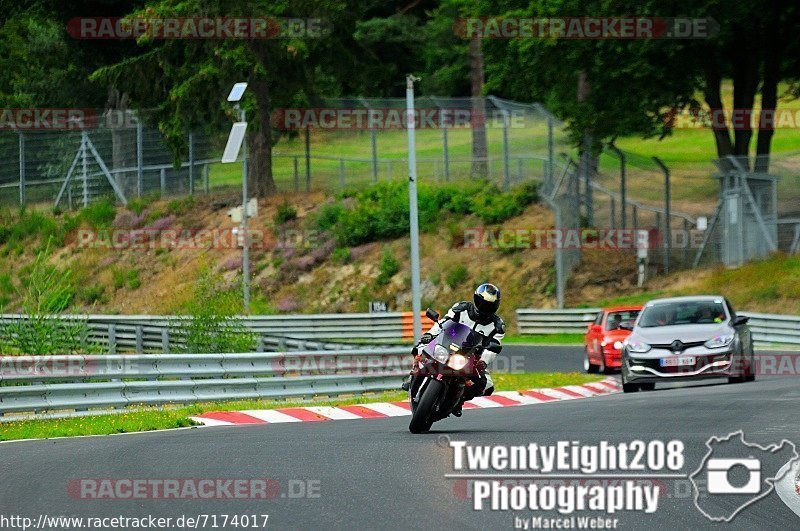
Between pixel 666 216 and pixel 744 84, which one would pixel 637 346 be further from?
pixel 744 84

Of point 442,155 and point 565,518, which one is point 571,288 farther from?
point 565,518

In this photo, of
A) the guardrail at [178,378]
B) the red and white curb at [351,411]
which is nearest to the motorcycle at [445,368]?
the red and white curb at [351,411]

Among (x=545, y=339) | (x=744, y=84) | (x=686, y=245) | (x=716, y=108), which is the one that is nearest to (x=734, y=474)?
(x=545, y=339)

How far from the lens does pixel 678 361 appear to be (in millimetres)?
21688

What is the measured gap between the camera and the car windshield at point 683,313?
74.4ft

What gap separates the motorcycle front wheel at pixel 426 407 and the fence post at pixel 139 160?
4034 centimetres

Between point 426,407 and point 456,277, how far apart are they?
102 feet

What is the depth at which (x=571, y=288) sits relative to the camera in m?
44.7

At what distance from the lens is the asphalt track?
350 inches

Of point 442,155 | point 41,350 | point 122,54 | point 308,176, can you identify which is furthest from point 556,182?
point 41,350

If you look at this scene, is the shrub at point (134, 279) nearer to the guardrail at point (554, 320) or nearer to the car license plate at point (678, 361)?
the guardrail at point (554, 320)

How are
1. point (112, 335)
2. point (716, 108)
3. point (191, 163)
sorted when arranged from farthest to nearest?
point (191, 163) < point (716, 108) < point (112, 335)

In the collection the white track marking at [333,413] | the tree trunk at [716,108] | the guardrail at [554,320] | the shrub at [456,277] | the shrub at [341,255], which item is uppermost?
the tree trunk at [716,108]

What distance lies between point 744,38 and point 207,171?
2071cm
